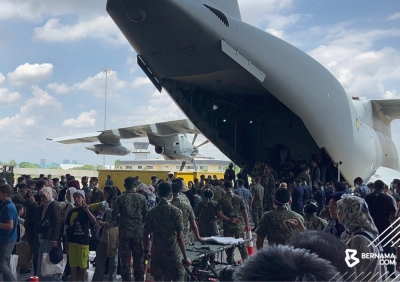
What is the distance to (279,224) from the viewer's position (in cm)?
472

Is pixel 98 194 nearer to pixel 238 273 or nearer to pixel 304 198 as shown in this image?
pixel 304 198

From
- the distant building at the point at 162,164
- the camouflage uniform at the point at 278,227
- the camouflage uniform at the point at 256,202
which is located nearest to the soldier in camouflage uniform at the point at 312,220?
the camouflage uniform at the point at 278,227

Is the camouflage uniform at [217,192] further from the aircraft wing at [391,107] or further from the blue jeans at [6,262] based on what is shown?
→ the aircraft wing at [391,107]

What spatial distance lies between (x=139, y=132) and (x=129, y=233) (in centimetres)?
1253

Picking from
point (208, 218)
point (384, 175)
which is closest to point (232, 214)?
point (208, 218)

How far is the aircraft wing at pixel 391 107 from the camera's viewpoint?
1525 cm

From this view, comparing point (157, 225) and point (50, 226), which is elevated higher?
point (157, 225)

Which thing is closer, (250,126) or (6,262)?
(6,262)

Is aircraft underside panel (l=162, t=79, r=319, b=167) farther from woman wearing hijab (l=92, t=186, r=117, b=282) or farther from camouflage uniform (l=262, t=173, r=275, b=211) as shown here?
woman wearing hijab (l=92, t=186, r=117, b=282)

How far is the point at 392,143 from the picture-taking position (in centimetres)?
1714

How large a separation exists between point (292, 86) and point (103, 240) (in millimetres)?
6101

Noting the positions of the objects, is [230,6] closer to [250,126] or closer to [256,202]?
[250,126]

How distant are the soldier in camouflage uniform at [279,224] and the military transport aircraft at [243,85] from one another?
5149 millimetres

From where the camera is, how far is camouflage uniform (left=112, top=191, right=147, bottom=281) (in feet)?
18.9
